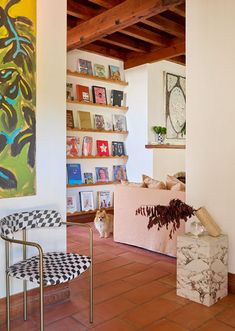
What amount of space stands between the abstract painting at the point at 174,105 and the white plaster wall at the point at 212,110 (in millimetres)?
3038

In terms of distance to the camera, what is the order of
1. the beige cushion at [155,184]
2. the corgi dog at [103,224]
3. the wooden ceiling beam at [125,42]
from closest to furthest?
the beige cushion at [155,184] < the corgi dog at [103,224] < the wooden ceiling beam at [125,42]

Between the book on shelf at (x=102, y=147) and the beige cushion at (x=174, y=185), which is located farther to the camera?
the book on shelf at (x=102, y=147)

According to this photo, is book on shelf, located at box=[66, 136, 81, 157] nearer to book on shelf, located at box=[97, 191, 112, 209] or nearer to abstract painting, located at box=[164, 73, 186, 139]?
book on shelf, located at box=[97, 191, 112, 209]

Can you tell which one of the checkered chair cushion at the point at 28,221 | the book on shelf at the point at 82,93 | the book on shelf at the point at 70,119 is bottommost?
the checkered chair cushion at the point at 28,221

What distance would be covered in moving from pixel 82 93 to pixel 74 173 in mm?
1301

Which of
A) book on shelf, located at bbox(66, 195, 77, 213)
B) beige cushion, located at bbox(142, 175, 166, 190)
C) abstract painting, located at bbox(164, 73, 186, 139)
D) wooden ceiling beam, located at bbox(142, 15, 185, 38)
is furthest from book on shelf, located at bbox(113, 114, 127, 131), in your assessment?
beige cushion, located at bbox(142, 175, 166, 190)

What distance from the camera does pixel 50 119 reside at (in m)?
2.41

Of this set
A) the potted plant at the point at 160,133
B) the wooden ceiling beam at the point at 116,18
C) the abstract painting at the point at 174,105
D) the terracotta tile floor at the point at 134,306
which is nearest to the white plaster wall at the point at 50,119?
the terracotta tile floor at the point at 134,306

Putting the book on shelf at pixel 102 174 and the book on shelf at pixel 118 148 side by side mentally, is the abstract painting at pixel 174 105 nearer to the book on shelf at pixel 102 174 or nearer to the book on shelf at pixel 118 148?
the book on shelf at pixel 118 148

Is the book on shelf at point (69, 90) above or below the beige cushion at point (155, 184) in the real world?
above

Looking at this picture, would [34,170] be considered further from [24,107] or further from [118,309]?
[118,309]

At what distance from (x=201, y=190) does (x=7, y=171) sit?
5.30 ft

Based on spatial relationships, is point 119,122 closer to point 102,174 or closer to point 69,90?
point 102,174

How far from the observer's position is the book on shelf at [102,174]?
215 inches
